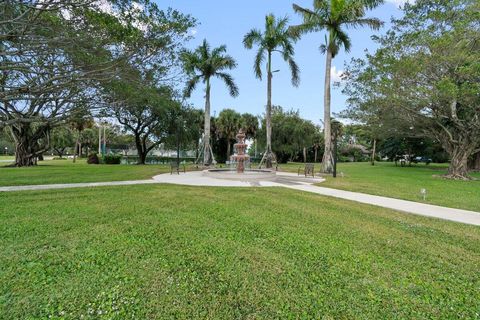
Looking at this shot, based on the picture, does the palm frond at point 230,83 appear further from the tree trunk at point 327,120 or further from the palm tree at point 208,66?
the tree trunk at point 327,120

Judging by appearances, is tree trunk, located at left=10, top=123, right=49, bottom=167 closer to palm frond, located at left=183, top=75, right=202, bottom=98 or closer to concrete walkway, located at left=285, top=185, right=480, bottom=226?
palm frond, located at left=183, top=75, right=202, bottom=98

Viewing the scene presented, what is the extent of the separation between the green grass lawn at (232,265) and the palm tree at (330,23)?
1217 centimetres

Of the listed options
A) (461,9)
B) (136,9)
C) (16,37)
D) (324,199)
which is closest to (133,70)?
(136,9)

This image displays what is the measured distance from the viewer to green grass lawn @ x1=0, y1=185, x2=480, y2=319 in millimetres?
2740

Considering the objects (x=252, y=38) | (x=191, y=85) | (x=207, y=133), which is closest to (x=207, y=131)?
(x=207, y=133)

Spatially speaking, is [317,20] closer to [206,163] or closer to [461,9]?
[461,9]

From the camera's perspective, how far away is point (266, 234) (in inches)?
197

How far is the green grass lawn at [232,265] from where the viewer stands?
2740 mm

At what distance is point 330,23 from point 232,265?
18.5 m

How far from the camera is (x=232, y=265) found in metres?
3.67

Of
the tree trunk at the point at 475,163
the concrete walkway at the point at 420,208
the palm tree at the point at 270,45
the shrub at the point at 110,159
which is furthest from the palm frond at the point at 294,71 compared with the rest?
the shrub at the point at 110,159

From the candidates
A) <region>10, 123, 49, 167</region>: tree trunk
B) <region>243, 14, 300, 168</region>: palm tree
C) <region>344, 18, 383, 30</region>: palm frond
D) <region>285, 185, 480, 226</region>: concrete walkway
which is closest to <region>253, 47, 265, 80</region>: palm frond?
<region>243, 14, 300, 168</region>: palm tree

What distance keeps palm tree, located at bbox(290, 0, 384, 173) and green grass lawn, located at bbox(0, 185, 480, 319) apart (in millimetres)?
12167

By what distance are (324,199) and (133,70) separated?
31.3ft
